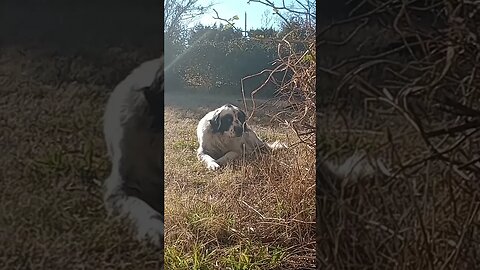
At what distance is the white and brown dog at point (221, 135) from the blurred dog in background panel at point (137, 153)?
0.23 m

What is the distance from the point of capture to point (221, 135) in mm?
1978

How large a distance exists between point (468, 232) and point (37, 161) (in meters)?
1.31

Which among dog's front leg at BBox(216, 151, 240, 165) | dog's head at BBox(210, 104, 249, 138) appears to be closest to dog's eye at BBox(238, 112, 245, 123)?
dog's head at BBox(210, 104, 249, 138)

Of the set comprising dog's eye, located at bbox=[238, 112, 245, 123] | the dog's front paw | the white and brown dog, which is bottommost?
the dog's front paw

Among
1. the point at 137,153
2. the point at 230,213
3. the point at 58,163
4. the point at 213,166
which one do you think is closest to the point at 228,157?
the point at 213,166

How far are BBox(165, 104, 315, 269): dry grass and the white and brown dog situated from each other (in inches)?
1.1

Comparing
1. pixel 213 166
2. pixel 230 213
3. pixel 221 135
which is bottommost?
pixel 230 213

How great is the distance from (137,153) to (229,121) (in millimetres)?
354

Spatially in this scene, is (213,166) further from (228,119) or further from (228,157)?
(228,119)

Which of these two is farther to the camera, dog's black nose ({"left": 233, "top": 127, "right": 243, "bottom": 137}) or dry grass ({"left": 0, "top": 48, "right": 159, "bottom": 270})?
dog's black nose ({"left": 233, "top": 127, "right": 243, "bottom": 137})

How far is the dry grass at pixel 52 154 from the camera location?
1.77 meters

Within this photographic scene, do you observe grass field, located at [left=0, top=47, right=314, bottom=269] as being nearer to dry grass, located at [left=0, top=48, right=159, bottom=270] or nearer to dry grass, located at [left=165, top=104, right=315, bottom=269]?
dry grass, located at [left=0, top=48, right=159, bottom=270]

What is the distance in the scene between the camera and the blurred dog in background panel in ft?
5.86

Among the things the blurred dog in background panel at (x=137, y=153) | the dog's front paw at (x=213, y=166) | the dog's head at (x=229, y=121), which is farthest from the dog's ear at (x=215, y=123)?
the blurred dog in background panel at (x=137, y=153)
